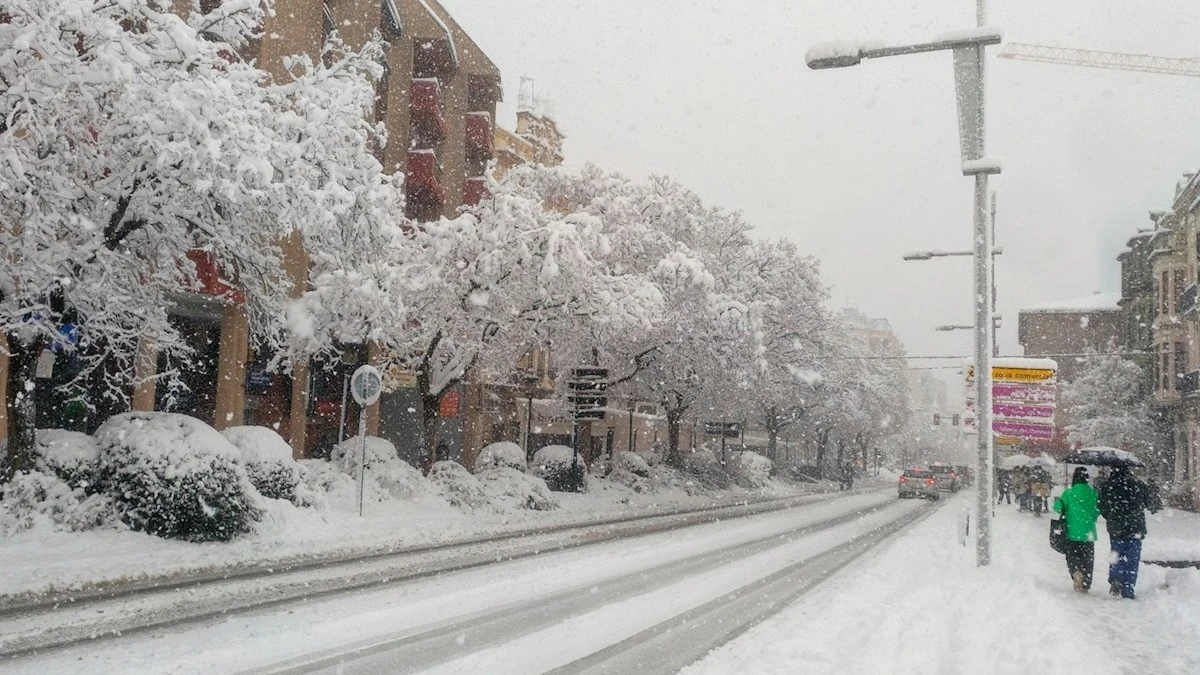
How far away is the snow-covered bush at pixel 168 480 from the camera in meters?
12.9

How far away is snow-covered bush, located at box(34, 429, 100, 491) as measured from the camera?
1284 cm

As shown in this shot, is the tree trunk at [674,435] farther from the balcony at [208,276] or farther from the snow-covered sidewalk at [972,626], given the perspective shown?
the snow-covered sidewalk at [972,626]

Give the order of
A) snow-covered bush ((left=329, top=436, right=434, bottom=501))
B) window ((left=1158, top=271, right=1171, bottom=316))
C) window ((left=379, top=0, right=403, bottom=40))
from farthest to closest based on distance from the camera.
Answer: window ((left=1158, top=271, right=1171, bottom=316)) → window ((left=379, top=0, right=403, bottom=40)) → snow-covered bush ((left=329, top=436, right=434, bottom=501))

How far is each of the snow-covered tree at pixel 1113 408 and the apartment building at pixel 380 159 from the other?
35754mm

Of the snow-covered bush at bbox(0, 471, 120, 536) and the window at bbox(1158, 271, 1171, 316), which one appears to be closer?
the snow-covered bush at bbox(0, 471, 120, 536)

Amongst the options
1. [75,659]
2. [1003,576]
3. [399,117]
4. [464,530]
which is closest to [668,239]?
[399,117]

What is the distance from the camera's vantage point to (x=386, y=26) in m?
31.0

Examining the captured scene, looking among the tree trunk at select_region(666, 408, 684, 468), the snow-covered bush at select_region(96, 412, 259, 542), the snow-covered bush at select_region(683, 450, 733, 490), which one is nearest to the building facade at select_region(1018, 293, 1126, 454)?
the snow-covered bush at select_region(683, 450, 733, 490)

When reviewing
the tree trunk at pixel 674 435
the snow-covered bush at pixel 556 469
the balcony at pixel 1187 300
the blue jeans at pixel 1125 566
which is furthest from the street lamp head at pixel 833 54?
the balcony at pixel 1187 300

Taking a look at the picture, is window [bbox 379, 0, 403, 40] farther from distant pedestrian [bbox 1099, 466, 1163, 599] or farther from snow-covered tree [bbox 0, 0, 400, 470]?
distant pedestrian [bbox 1099, 466, 1163, 599]

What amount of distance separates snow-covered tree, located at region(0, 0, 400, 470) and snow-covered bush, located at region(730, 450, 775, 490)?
34.2 metres

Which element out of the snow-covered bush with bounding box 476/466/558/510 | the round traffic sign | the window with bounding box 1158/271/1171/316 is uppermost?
the window with bounding box 1158/271/1171/316

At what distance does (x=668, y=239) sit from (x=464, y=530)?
1377 centimetres

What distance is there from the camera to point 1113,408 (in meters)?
53.0
